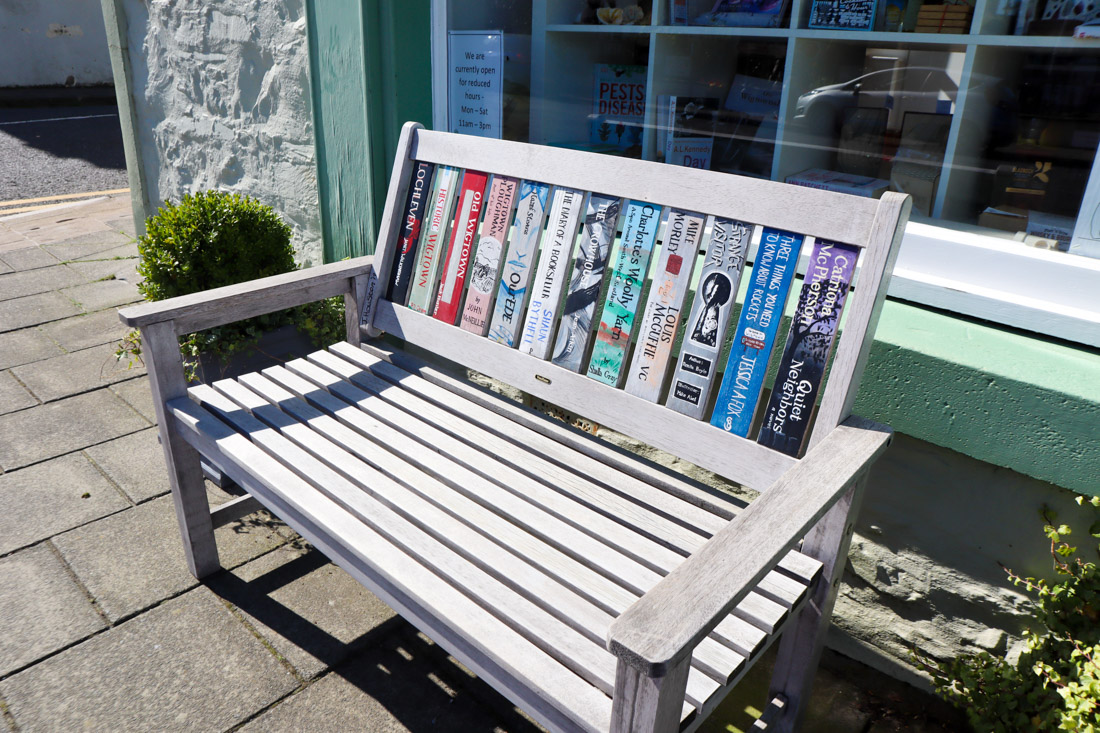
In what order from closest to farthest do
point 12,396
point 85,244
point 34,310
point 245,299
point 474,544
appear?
1. point 474,544
2. point 245,299
3. point 12,396
4. point 34,310
5. point 85,244

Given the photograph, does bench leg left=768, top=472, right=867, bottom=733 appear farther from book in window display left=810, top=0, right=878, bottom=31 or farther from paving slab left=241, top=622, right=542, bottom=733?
book in window display left=810, top=0, right=878, bottom=31

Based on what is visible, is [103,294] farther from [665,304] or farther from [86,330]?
[665,304]

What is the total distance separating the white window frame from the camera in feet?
6.37

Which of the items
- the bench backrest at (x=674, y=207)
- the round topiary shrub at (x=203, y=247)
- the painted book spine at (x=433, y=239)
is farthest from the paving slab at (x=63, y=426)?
the painted book spine at (x=433, y=239)

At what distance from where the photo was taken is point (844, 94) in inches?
93.2

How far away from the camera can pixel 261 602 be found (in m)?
2.37

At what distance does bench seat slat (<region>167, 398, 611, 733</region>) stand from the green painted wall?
1161mm

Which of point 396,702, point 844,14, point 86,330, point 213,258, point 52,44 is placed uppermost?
→ point 844,14

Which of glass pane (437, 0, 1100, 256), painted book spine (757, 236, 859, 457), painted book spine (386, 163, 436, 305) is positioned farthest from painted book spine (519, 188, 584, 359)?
glass pane (437, 0, 1100, 256)

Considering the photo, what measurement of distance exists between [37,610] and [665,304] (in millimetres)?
1987

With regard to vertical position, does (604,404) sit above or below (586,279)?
below

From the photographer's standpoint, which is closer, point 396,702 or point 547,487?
point 547,487

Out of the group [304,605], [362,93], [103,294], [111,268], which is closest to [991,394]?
[304,605]

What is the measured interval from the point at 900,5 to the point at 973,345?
3.19 feet
